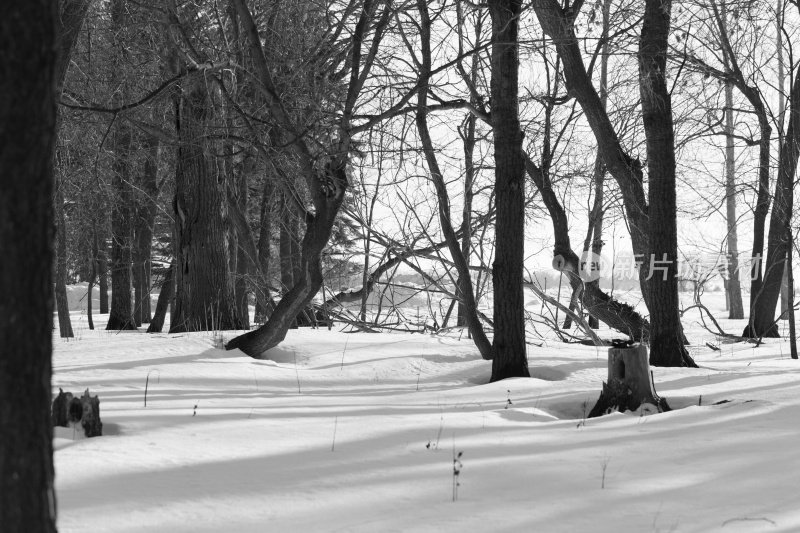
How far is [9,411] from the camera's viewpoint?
183 cm

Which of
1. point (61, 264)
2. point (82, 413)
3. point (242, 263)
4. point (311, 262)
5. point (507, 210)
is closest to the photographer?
→ point (82, 413)

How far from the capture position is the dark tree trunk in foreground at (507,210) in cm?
780

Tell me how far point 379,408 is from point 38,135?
12.5 ft

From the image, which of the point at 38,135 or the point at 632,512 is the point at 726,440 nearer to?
the point at 632,512

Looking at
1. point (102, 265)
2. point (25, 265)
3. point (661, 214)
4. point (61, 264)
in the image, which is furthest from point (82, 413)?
point (102, 265)

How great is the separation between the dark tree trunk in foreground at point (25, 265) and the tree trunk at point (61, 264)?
37.1 feet

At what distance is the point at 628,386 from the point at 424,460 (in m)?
2.33

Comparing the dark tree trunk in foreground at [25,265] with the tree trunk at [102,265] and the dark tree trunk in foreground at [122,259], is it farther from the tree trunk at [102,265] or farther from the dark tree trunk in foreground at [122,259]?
the tree trunk at [102,265]

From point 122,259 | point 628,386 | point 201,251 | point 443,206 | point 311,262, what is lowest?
point 628,386

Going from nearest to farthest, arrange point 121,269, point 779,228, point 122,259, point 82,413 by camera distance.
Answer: point 82,413, point 779,228, point 121,269, point 122,259

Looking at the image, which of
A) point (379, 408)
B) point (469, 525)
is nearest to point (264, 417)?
point (379, 408)

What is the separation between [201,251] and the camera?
12.0 meters

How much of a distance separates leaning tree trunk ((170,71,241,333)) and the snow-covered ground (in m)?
4.93

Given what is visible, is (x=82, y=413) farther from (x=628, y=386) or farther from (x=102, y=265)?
(x=102, y=265)
